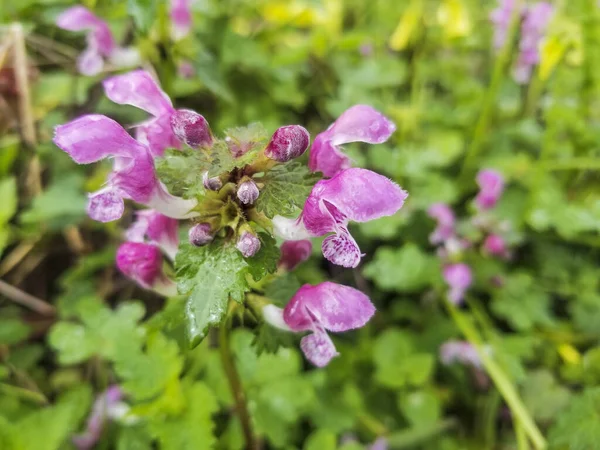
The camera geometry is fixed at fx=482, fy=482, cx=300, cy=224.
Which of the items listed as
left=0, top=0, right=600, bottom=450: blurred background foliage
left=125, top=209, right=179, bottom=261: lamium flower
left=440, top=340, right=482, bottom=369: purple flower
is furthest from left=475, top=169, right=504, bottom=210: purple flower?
left=125, top=209, right=179, bottom=261: lamium flower

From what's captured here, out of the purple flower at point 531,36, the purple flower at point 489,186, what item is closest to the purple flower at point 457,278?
the purple flower at point 489,186

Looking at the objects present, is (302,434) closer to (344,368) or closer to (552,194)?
(344,368)

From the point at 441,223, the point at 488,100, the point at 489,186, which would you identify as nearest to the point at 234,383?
the point at 441,223

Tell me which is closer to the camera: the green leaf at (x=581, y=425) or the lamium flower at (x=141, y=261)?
the lamium flower at (x=141, y=261)

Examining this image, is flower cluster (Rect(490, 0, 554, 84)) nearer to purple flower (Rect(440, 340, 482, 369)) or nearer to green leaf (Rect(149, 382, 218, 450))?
purple flower (Rect(440, 340, 482, 369))

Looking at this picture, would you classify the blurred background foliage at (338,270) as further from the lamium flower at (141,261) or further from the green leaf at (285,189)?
the green leaf at (285,189)

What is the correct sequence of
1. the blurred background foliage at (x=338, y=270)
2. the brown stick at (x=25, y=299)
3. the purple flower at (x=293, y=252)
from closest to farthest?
the purple flower at (x=293, y=252), the blurred background foliage at (x=338, y=270), the brown stick at (x=25, y=299)

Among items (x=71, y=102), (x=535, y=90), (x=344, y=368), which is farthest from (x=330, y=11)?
(x=344, y=368)
